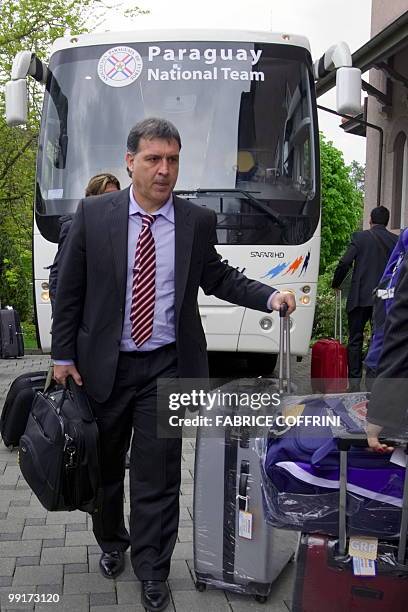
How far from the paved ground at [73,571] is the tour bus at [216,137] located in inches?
116

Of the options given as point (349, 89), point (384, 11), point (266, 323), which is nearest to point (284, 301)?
point (266, 323)

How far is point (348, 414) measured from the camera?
3029 mm

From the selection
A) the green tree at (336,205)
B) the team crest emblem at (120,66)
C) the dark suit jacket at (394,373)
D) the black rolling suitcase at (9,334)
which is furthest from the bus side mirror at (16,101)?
the green tree at (336,205)

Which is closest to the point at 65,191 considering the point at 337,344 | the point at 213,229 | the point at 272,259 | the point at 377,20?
the point at 272,259

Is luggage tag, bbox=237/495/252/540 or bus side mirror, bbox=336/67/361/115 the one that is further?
bus side mirror, bbox=336/67/361/115

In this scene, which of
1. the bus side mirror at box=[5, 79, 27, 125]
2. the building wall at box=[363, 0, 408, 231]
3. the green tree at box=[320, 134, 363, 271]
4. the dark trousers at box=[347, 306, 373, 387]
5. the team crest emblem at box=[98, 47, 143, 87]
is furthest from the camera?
the green tree at box=[320, 134, 363, 271]

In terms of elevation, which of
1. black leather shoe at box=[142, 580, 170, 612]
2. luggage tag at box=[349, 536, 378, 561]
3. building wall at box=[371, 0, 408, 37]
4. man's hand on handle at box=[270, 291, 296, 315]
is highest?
building wall at box=[371, 0, 408, 37]

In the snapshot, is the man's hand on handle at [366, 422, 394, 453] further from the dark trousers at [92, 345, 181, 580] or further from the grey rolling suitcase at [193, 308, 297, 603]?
the dark trousers at [92, 345, 181, 580]

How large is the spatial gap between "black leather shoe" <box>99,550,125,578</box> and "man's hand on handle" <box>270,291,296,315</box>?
4.55 ft

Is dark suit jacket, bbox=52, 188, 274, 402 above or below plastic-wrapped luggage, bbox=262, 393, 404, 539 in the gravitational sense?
above

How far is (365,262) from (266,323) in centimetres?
164

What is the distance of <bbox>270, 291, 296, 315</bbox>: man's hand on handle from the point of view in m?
3.45

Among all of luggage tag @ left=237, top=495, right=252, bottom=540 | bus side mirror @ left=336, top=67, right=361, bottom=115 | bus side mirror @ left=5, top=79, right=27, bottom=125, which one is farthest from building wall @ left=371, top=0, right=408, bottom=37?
luggage tag @ left=237, top=495, right=252, bottom=540

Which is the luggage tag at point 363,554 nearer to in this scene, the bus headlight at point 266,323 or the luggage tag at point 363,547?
the luggage tag at point 363,547
